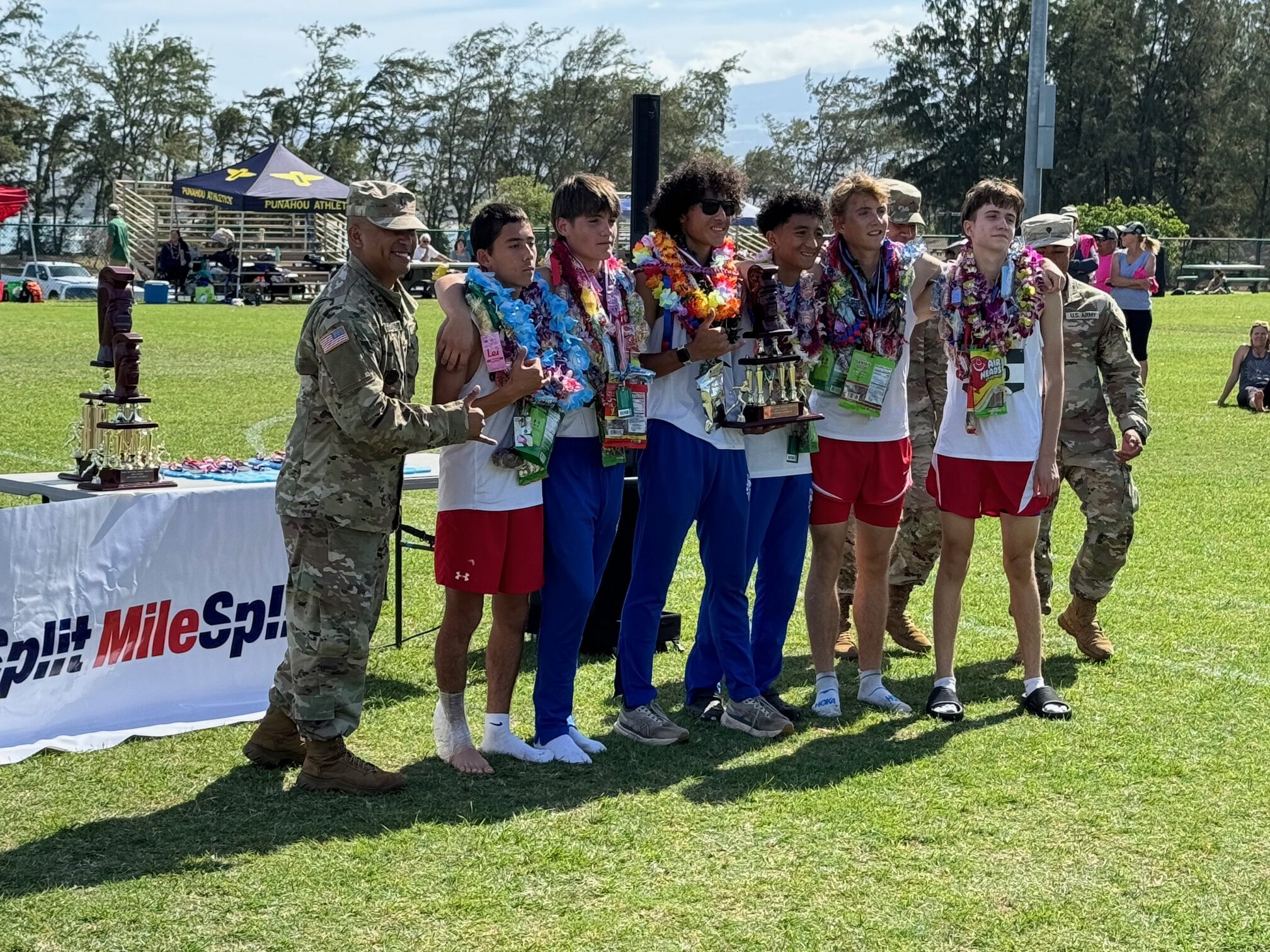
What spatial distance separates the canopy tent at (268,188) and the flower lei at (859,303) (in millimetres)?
34278

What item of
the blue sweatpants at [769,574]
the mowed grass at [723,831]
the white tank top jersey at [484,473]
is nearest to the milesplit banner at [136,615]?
the mowed grass at [723,831]

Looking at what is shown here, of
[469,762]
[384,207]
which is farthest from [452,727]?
[384,207]

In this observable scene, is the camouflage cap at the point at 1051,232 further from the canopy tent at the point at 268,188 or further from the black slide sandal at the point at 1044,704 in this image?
the canopy tent at the point at 268,188

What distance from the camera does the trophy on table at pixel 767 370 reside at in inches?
223

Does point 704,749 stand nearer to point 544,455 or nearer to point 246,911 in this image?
point 544,455

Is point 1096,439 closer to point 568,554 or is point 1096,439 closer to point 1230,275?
point 568,554

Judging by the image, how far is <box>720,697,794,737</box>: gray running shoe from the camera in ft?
19.2

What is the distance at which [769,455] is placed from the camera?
5.89 meters

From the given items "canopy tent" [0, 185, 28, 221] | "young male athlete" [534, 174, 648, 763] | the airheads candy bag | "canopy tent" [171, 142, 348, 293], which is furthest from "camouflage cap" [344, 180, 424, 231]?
"canopy tent" [171, 142, 348, 293]

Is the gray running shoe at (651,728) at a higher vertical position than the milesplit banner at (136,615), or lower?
lower

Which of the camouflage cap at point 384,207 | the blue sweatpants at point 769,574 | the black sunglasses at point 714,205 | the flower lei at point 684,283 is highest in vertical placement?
the black sunglasses at point 714,205

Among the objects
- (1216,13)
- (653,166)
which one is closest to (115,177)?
(1216,13)

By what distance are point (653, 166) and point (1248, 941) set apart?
13.0 ft

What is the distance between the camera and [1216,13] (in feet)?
253
